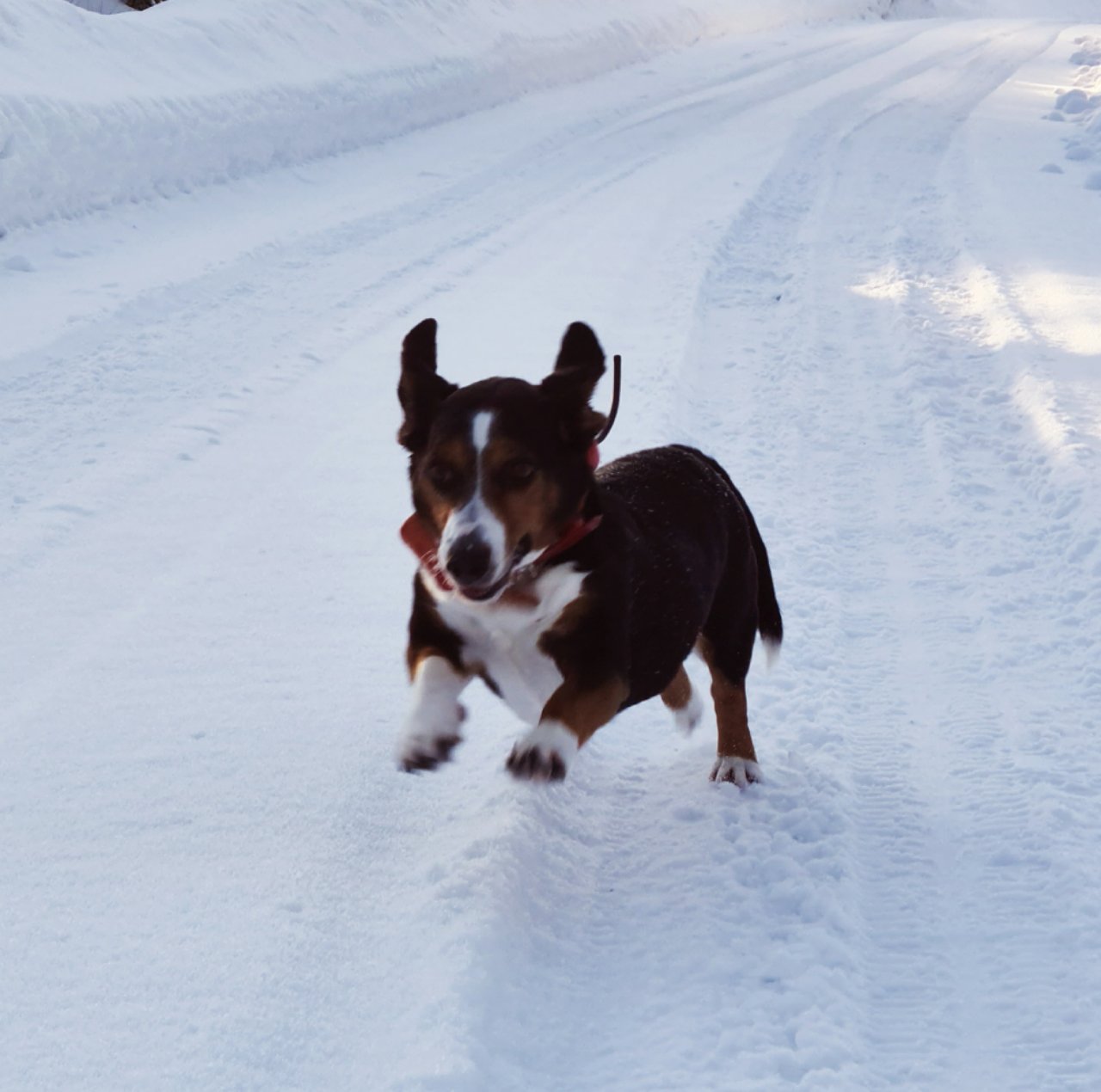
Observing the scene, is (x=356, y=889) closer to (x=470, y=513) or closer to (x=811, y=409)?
(x=470, y=513)

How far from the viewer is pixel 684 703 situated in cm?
434

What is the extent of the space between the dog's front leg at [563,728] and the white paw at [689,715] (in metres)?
1.11

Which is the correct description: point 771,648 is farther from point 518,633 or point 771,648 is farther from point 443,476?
point 443,476

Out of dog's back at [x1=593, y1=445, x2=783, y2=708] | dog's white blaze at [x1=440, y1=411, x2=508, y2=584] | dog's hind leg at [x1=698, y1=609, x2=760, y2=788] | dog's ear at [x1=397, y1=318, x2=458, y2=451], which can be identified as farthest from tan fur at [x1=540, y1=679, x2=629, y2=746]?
dog's hind leg at [x1=698, y1=609, x2=760, y2=788]

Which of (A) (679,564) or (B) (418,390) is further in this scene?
(A) (679,564)

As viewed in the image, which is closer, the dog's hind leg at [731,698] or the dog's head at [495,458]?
the dog's head at [495,458]

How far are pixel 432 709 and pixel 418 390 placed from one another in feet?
2.46

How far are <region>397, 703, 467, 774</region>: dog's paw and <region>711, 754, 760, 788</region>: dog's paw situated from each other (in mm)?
1080

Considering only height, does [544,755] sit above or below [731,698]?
above

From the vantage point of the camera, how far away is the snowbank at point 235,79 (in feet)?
38.0

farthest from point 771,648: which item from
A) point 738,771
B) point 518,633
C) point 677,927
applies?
point 518,633

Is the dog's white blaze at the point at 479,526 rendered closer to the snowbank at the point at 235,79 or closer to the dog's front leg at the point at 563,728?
the dog's front leg at the point at 563,728

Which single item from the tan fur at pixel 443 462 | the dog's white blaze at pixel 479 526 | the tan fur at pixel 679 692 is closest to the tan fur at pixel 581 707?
the dog's white blaze at pixel 479 526

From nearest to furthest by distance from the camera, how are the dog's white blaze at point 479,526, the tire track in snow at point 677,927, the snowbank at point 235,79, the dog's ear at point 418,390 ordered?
the tire track in snow at point 677,927 → the dog's white blaze at point 479,526 → the dog's ear at point 418,390 → the snowbank at point 235,79
